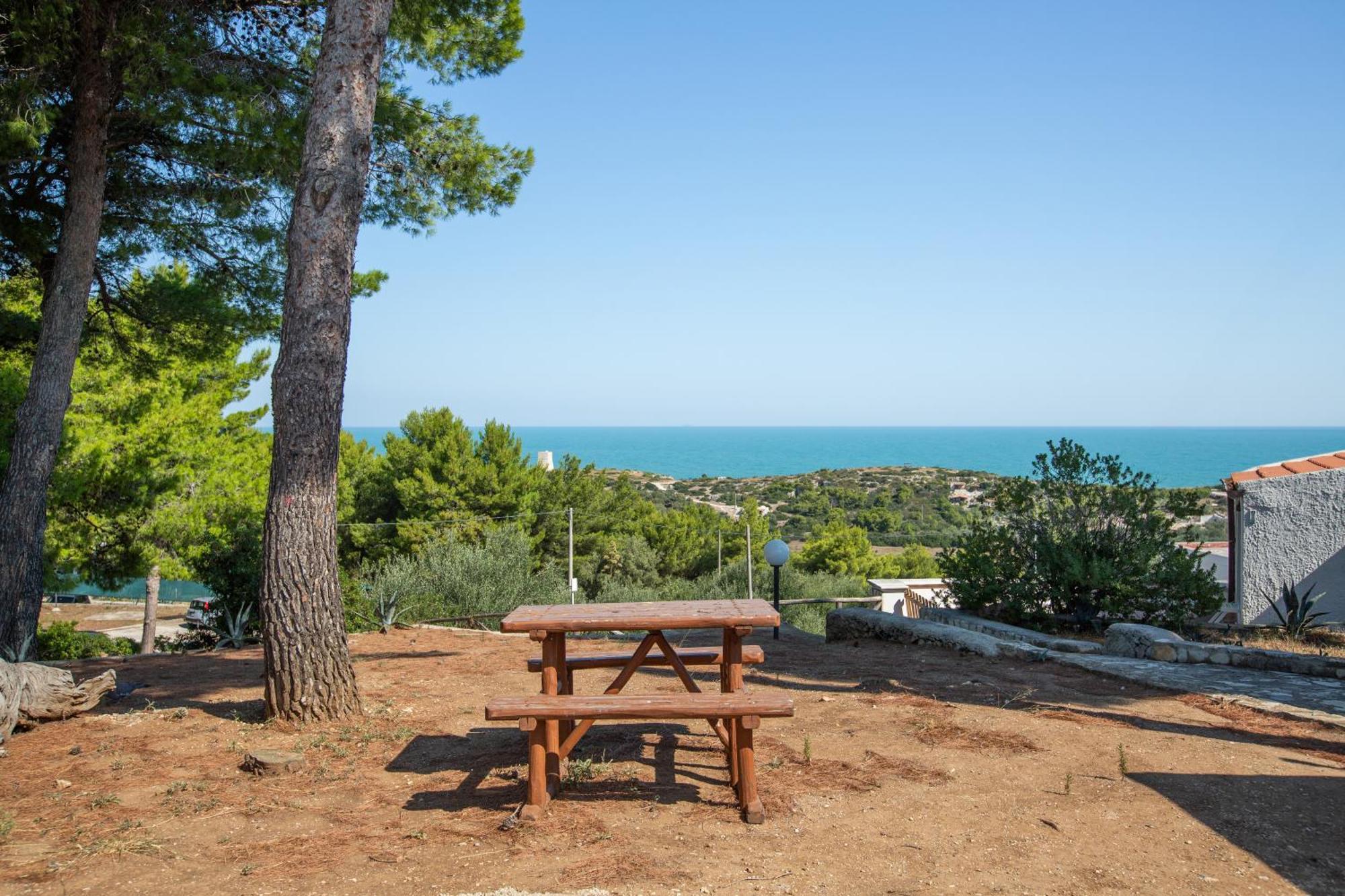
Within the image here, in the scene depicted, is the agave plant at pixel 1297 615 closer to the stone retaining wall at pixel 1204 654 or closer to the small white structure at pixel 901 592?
the stone retaining wall at pixel 1204 654

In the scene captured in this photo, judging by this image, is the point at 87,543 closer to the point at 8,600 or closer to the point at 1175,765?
the point at 8,600

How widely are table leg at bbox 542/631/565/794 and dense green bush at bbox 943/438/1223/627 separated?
6368 millimetres

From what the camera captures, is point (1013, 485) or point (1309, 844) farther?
point (1013, 485)

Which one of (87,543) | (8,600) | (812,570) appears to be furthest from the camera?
(812,570)

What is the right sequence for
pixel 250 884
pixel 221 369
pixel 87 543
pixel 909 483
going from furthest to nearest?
pixel 909 483 < pixel 221 369 < pixel 87 543 < pixel 250 884

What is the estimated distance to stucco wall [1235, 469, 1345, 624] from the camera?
10.2 meters

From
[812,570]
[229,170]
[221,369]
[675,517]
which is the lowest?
[812,570]

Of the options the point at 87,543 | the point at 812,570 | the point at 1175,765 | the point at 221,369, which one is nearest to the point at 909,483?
the point at 812,570

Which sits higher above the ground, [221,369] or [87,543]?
[221,369]

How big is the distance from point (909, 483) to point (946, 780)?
68.5 m

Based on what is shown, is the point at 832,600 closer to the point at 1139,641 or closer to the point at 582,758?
the point at 1139,641

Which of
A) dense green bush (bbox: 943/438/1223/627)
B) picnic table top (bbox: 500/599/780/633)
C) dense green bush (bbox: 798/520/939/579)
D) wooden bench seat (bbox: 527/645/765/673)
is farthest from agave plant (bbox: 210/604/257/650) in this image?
dense green bush (bbox: 798/520/939/579)

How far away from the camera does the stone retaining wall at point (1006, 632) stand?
25.1 feet

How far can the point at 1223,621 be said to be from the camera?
10.7 meters
